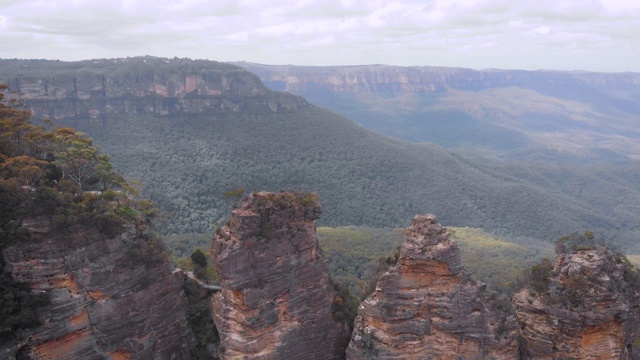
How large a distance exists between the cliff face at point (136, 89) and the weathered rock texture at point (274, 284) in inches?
3081

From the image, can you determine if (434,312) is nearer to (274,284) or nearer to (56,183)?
(274,284)

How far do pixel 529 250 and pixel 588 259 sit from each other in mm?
49427

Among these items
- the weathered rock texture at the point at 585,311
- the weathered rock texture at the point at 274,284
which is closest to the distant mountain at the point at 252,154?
the weathered rock texture at the point at 274,284

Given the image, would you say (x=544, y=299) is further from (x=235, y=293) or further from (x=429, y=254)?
(x=235, y=293)

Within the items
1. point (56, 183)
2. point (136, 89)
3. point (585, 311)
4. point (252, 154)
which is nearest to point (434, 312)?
point (585, 311)

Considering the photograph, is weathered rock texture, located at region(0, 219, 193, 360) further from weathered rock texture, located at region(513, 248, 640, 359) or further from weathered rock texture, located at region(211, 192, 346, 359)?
weathered rock texture, located at region(513, 248, 640, 359)

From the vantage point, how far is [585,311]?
65.5ft

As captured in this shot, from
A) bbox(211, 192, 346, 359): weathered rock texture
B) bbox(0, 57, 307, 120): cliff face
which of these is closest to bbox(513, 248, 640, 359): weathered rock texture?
bbox(211, 192, 346, 359): weathered rock texture

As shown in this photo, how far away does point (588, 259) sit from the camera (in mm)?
20953

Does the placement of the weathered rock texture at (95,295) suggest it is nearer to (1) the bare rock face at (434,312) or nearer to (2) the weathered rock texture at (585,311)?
(1) the bare rock face at (434,312)

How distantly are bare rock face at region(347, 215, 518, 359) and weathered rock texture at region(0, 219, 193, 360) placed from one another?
930cm

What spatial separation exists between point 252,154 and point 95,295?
7094 centimetres

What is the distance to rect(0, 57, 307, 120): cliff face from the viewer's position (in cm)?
8819

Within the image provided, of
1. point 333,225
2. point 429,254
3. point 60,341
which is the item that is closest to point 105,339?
point 60,341
